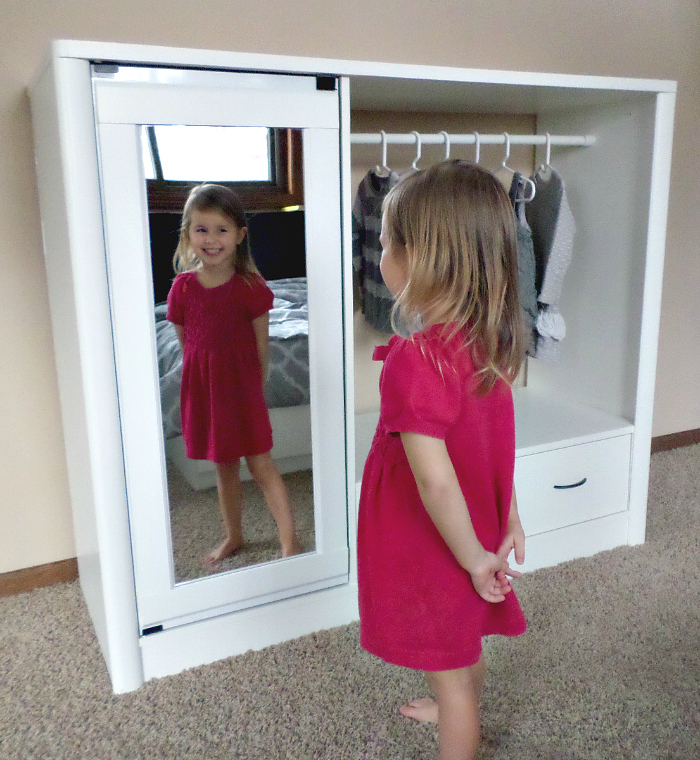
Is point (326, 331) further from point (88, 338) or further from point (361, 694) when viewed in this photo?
point (361, 694)

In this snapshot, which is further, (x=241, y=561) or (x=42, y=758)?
(x=241, y=561)

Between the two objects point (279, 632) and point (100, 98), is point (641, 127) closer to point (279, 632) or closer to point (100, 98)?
point (100, 98)

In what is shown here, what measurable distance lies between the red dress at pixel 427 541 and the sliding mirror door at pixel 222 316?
1.25 ft

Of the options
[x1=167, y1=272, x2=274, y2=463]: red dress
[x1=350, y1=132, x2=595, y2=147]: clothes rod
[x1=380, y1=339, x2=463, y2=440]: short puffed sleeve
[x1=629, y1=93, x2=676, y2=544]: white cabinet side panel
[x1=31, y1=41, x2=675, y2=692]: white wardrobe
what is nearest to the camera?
[x1=380, y1=339, x2=463, y2=440]: short puffed sleeve

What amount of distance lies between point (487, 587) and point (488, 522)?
0.31ft

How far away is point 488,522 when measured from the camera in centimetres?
98

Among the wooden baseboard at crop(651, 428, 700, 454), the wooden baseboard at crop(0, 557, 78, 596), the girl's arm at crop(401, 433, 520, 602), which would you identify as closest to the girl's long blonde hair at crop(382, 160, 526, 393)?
the girl's arm at crop(401, 433, 520, 602)

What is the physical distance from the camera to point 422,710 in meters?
1.21

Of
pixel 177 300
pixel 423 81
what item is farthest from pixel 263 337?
pixel 423 81

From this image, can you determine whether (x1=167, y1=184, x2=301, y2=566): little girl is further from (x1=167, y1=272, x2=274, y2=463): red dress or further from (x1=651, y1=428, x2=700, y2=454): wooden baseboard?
(x1=651, y1=428, x2=700, y2=454): wooden baseboard

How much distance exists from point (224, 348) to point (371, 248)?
0.56m

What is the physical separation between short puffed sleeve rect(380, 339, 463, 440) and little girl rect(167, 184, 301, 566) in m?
0.48

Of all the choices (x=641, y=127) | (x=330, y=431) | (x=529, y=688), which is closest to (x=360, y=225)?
(x=330, y=431)

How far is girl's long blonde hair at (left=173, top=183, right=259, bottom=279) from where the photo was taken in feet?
3.90
